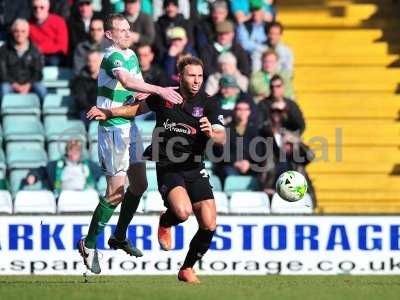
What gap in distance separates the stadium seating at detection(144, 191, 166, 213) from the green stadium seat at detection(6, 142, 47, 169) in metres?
1.87

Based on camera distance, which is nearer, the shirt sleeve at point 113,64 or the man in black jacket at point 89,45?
the shirt sleeve at point 113,64

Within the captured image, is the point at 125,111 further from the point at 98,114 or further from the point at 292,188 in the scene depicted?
the point at 292,188

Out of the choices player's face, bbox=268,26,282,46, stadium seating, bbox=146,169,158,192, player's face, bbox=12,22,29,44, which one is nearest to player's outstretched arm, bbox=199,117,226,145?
stadium seating, bbox=146,169,158,192

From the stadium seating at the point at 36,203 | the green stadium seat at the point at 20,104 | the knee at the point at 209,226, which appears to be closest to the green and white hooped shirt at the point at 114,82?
the knee at the point at 209,226

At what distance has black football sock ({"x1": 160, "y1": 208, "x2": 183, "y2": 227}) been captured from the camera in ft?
40.9

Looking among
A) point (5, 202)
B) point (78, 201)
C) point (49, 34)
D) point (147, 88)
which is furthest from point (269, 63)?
point (147, 88)

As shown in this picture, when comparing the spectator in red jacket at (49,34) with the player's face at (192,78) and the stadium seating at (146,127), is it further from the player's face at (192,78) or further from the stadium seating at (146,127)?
the player's face at (192,78)

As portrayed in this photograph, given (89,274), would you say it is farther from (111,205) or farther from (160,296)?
(160,296)

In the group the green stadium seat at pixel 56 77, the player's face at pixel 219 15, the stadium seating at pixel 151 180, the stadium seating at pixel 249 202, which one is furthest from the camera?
the player's face at pixel 219 15

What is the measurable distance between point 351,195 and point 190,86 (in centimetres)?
723

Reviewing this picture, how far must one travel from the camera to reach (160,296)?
11539 mm

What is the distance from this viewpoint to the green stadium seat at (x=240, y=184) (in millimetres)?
17141

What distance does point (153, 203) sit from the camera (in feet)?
52.6

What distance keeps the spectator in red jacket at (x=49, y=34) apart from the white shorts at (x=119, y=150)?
605 centimetres
